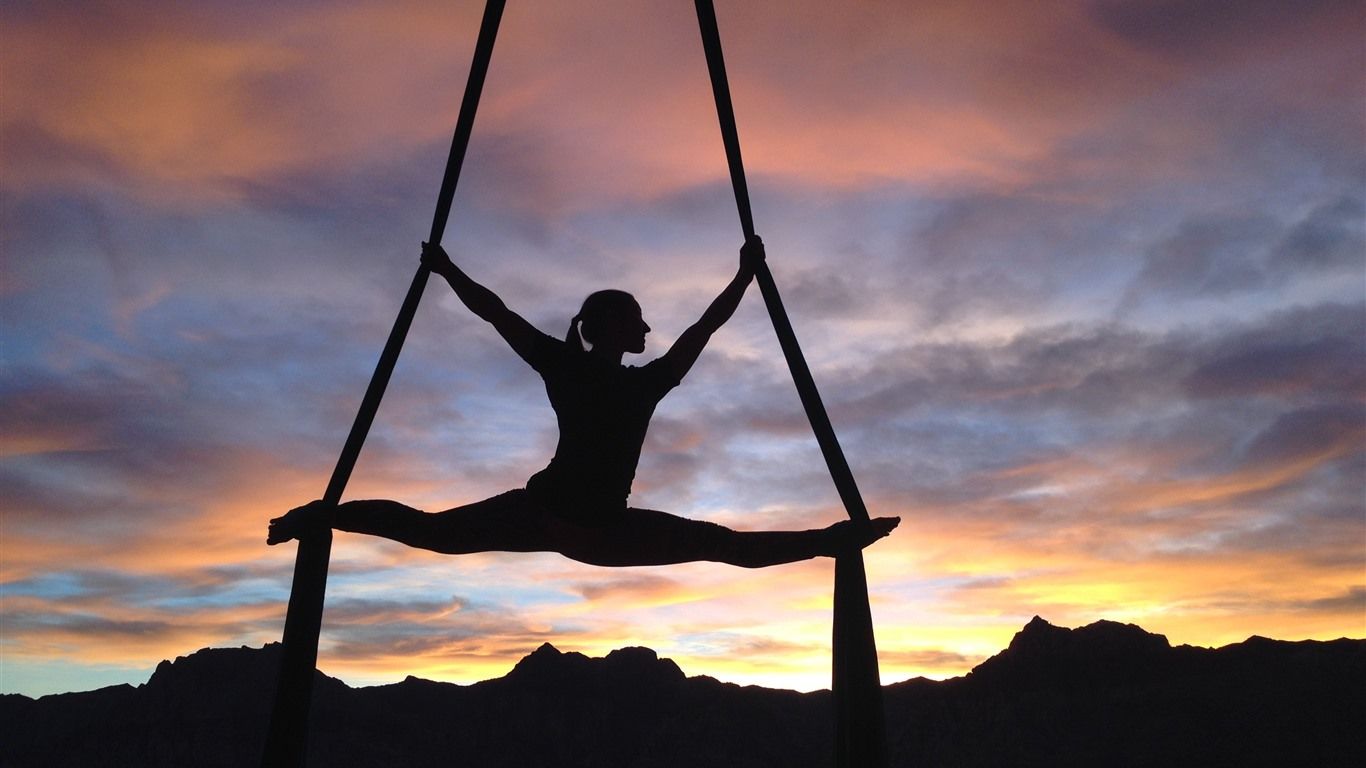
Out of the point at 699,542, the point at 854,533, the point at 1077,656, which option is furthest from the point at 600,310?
the point at 1077,656

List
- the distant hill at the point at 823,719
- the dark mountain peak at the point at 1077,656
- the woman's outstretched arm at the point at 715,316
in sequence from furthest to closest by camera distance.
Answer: the dark mountain peak at the point at 1077,656, the distant hill at the point at 823,719, the woman's outstretched arm at the point at 715,316

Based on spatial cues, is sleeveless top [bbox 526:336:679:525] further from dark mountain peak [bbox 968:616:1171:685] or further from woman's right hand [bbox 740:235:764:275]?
dark mountain peak [bbox 968:616:1171:685]

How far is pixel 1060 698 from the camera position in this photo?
168875 mm

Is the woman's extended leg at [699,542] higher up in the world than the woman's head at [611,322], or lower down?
lower down

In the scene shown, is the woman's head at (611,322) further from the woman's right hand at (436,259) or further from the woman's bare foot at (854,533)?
the woman's bare foot at (854,533)

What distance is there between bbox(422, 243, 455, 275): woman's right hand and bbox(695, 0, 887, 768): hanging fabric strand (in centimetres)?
159

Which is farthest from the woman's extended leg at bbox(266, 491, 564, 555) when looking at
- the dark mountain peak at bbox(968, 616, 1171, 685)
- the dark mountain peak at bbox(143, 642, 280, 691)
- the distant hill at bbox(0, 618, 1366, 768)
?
the dark mountain peak at bbox(143, 642, 280, 691)

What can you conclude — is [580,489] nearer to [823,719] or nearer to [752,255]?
[752,255]

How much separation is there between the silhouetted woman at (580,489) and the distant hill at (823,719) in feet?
487

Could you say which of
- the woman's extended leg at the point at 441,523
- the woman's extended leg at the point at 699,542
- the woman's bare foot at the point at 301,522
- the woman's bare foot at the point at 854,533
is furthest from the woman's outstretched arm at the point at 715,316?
the woman's bare foot at the point at 301,522

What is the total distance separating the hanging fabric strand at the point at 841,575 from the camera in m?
5.86

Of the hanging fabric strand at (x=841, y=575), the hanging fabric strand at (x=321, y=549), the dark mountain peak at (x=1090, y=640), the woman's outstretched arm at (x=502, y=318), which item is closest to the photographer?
the hanging fabric strand at (x=321, y=549)

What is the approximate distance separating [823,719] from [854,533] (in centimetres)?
17183

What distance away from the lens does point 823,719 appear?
6683 inches
